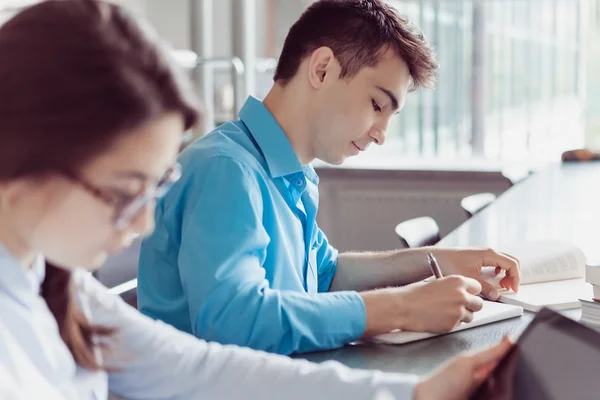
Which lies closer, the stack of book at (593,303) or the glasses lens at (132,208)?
the glasses lens at (132,208)

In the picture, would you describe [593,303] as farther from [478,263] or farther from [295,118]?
[295,118]

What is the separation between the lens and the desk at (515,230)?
120 centimetres

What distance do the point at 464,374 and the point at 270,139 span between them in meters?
0.69

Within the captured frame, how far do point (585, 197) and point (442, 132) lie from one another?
1371 millimetres

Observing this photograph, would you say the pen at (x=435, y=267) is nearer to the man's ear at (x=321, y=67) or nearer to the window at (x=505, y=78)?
the man's ear at (x=321, y=67)

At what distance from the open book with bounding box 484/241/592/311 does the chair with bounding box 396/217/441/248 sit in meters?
0.44

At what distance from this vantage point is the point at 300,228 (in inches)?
59.9

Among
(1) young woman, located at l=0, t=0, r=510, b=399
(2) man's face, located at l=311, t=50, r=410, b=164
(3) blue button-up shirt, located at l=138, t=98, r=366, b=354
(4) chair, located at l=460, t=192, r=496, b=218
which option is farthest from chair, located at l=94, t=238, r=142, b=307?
(4) chair, located at l=460, t=192, r=496, b=218

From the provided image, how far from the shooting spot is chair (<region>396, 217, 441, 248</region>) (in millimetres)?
2184

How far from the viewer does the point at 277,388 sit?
100cm

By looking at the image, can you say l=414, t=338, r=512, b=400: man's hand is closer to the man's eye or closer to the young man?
the young man

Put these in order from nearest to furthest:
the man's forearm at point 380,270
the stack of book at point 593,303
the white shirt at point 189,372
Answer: the white shirt at point 189,372, the stack of book at point 593,303, the man's forearm at point 380,270

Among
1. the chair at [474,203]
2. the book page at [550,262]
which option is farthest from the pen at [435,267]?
the chair at [474,203]

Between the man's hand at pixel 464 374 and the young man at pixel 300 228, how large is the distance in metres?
0.30
